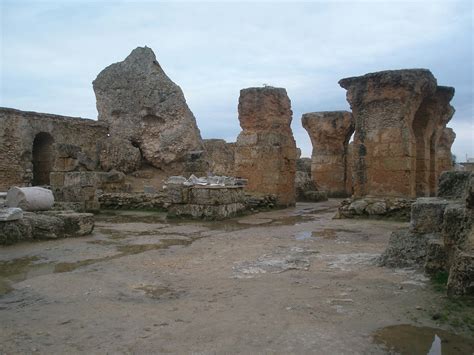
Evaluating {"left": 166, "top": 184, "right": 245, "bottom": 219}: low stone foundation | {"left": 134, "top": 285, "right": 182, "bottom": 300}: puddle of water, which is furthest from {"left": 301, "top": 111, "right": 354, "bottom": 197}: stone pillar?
{"left": 134, "top": 285, "right": 182, "bottom": 300}: puddle of water

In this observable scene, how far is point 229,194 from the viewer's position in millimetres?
9828

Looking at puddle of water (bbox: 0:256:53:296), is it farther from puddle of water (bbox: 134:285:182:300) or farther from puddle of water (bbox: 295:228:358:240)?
puddle of water (bbox: 295:228:358:240)

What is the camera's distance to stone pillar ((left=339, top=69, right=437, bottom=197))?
31.0 feet

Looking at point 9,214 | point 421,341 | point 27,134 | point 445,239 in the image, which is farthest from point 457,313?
point 27,134

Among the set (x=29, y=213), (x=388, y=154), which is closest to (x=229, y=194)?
(x=388, y=154)

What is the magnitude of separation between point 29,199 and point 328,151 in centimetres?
1195

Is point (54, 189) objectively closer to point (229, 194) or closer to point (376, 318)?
point (229, 194)

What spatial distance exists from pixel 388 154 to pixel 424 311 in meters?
7.00

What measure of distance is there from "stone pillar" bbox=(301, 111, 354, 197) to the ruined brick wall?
8.61 m

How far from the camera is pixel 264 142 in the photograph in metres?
11.7

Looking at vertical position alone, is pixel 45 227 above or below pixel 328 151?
below

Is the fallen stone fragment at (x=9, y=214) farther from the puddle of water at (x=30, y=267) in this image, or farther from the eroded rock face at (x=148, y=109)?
the eroded rock face at (x=148, y=109)

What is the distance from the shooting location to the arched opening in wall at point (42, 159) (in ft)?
66.7

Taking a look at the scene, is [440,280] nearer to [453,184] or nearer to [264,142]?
[453,184]
